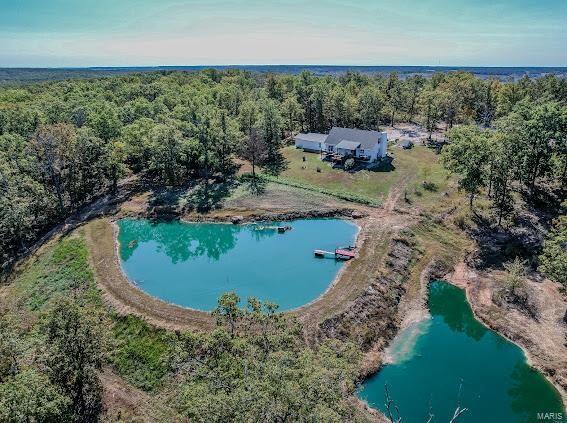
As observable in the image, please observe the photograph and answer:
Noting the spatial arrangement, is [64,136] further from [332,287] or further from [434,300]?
[434,300]

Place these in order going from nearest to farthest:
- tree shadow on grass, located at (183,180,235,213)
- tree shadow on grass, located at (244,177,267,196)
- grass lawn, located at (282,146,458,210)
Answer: tree shadow on grass, located at (183,180,235,213)
grass lawn, located at (282,146,458,210)
tree shadow on grass, located at (244,177,267,196)

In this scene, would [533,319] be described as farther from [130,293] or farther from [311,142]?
[311,142]

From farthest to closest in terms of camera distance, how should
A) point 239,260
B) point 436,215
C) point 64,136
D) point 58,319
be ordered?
point 64,136
point 436,215
point 239,260
point 58,319

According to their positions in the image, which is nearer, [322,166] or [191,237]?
[191,237]

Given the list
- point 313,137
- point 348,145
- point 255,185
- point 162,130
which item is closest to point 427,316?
point 255,185

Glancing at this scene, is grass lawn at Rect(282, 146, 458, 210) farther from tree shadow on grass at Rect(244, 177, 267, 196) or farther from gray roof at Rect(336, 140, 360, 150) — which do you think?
tree shadow on grass at Rect(244, 177, 267, 196)

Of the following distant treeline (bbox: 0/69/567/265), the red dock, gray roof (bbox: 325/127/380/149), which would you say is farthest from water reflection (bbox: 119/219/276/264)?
gray roof (bbox: 325/127/380/149)

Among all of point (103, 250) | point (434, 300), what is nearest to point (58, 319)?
point (103, 250)
